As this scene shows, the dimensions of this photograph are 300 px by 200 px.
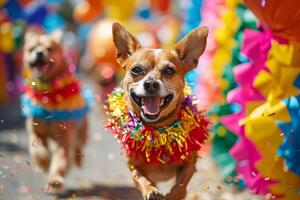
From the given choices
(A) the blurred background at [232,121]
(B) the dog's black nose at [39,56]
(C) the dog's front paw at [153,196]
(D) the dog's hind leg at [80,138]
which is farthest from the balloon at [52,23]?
(C) the dog's front paw at [153,196]

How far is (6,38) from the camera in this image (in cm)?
868

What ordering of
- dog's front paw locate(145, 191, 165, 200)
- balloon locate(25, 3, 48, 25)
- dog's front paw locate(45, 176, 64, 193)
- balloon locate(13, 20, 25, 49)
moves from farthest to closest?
balloon locate(25, 3, 48, 25), balloon locate(13, 20, 25, 49), dog's front paw locate(45, 176, 64, 193), dog's front paw locate(145, 191, 165, 200)

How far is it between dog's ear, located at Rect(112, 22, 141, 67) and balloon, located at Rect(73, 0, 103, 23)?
19.1ft

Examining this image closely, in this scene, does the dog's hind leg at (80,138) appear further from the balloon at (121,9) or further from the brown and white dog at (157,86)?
the balloon at (121,9)

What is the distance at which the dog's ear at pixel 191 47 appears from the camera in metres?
3.85

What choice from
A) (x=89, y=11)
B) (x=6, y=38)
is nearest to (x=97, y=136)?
(x=6, y=38)

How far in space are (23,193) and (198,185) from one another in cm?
130

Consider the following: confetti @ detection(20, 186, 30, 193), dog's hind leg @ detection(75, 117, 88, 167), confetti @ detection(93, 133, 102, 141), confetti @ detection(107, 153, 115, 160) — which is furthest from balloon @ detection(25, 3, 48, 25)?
confetti @ detection(20, 186, 30, 193)

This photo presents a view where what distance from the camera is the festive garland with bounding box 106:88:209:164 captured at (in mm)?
3840

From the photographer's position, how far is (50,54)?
5.45 m

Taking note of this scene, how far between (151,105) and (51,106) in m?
1.65

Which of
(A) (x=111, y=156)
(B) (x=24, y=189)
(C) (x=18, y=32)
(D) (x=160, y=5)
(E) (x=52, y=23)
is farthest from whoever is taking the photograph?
A: (D) (x=160, y=5)

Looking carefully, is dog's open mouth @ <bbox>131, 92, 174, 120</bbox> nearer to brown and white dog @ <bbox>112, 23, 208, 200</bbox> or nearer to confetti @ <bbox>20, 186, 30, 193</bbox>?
brown and white dog @ <bbox>112, 23, 208, 200</bbox>

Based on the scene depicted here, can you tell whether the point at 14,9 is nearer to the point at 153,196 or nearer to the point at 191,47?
the point at 191,47
